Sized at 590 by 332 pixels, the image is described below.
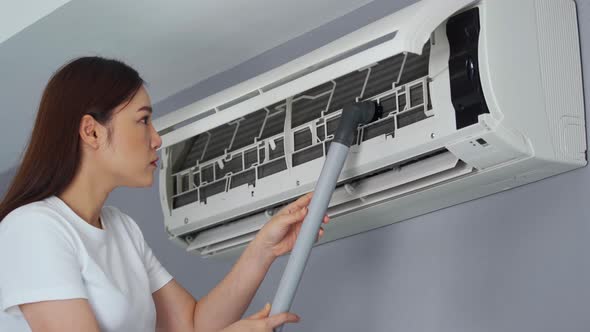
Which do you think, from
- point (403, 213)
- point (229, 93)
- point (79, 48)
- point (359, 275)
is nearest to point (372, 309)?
point (359, 275)

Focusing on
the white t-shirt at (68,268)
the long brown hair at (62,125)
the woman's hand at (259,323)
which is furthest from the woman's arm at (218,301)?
the long brown hair at (62,125)

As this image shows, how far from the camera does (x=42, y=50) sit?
7.14 feet

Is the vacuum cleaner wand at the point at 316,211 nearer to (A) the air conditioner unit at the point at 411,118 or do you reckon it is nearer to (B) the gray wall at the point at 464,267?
(A) the air conditioner unit at the point at 411,118

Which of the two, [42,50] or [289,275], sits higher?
[42,50]

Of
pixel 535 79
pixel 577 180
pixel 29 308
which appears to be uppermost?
pixel 535 79

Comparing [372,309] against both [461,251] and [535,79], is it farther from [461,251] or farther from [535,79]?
[535,79]

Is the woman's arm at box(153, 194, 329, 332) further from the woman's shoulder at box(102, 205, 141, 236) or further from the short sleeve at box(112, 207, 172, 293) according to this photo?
the woman's shoulder at box(102, 205, 141, 236)

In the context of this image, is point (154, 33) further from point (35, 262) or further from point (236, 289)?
point (35, 262)

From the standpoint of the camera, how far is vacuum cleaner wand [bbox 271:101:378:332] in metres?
1.48

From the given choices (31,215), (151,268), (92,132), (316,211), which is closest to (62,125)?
(92,132)

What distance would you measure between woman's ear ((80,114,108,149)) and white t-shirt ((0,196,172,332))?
4.4 inches

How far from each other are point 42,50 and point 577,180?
52.0 inches

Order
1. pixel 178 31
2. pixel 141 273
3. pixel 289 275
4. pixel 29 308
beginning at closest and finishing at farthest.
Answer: pixel 29 308 → pixel 289 275 → pixel 141 273 → pixel 178 31

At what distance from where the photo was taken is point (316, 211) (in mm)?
1503
